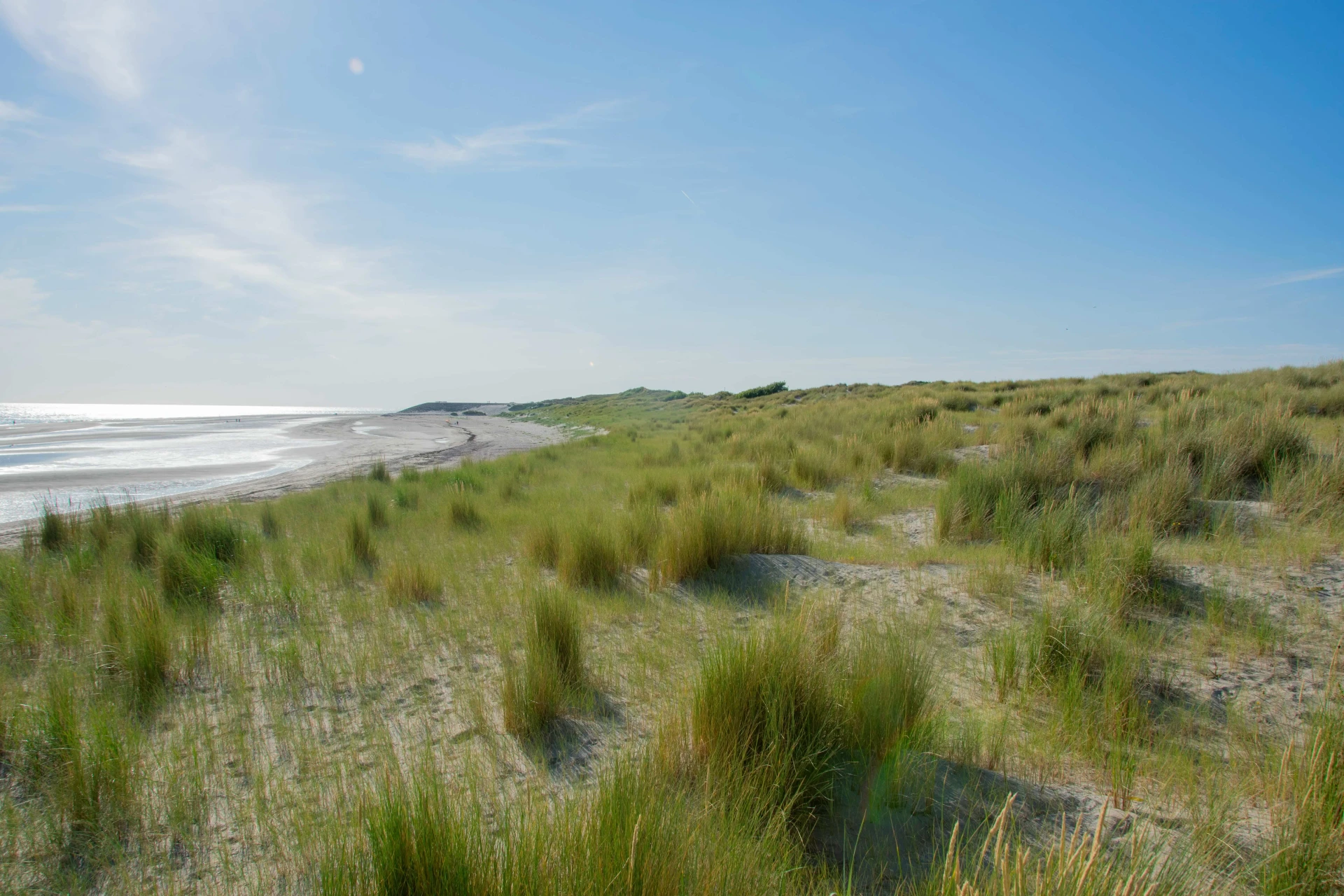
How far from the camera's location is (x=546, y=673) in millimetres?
3119

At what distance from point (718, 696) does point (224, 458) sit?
2388 centimetres

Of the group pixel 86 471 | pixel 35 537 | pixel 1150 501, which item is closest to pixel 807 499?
pixel 1150 501

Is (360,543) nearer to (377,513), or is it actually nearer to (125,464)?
(377,513)

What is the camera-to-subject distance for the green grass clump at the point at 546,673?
117 inches

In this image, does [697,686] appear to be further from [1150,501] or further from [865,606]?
[1150,501]

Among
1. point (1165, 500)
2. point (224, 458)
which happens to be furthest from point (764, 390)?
point (1165, 500)

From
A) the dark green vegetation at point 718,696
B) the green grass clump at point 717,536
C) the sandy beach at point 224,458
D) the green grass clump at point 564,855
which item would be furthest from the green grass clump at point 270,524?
the green grass clump at point 564,855

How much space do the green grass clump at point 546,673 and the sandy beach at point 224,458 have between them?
913 cm

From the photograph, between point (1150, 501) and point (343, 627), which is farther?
point (1150, 501)

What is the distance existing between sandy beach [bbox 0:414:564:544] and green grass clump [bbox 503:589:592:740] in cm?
913

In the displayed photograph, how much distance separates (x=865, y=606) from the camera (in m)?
4.22

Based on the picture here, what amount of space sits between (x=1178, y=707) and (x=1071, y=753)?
0.71 meters

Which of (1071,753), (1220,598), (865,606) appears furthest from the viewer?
(865,606)

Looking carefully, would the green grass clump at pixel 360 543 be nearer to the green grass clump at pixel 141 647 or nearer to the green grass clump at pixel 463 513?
the green grass clump at pixel 463 513
